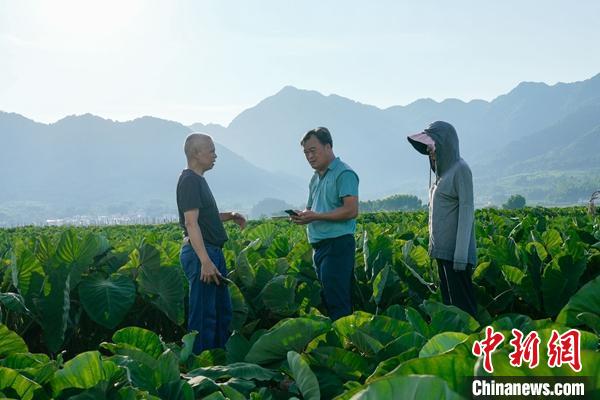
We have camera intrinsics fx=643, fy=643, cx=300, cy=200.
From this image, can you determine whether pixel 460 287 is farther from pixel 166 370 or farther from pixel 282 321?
pixel 166 370

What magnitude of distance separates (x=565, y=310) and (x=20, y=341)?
2239 mm

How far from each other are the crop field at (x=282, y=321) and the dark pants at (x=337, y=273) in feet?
0.66

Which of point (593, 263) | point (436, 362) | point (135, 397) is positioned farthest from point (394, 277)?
point (436, 362)

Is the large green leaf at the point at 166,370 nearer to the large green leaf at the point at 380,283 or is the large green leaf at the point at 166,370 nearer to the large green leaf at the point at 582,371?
the large green leaf at the point at 582,371

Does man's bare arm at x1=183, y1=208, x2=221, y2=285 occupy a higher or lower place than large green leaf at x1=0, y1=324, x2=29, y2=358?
higher

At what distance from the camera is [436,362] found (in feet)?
4.34

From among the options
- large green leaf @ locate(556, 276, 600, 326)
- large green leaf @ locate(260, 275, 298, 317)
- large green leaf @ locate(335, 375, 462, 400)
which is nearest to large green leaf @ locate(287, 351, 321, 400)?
large green leaf @ locate(335, 375, 462, 400)

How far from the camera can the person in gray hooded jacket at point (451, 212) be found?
390 centimetres

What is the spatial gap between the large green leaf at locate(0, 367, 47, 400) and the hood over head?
272 centimetres

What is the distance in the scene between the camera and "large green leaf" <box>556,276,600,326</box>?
2.46 metres

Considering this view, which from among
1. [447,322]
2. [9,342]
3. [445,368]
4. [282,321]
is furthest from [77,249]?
[445,368]

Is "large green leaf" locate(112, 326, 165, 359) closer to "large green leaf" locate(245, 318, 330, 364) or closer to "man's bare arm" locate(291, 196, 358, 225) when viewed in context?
"large green leaf" locate(245, 318, 330, 364)

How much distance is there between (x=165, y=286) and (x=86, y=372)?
3.07 metres

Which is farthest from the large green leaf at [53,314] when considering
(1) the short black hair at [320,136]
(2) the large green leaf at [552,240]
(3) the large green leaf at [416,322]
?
(2) the large green leaf at [552,240]
